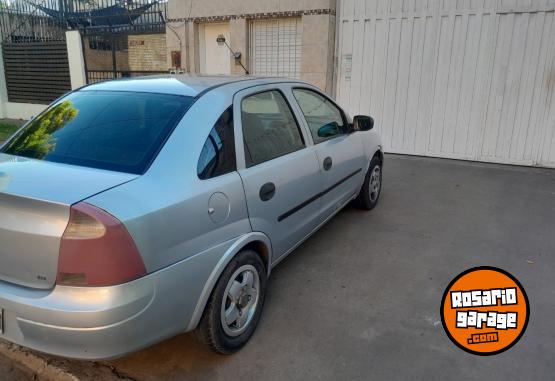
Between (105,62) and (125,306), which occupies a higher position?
(105,62)

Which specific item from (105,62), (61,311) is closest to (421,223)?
(61,311)

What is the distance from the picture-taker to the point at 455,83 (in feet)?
24.8

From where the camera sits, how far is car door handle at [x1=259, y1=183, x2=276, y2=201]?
9.20ft

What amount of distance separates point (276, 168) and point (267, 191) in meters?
0.22

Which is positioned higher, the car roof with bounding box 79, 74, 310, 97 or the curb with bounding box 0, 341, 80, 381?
the car roof with bounding box 79, 74, 310, 97

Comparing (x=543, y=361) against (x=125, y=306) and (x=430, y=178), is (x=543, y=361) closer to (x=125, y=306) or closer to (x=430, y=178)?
(x=125, y=306)

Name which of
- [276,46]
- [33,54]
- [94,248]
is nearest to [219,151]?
[94,248]

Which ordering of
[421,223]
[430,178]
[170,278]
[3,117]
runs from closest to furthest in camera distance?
[170,278], [421,223], [430,178], [3,117]

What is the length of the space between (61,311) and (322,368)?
1.46 m

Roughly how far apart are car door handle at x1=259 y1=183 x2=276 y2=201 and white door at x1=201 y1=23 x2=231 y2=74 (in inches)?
276

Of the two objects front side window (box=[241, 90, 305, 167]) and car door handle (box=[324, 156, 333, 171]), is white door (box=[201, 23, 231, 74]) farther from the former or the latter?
front side window (box=[241, 90, 305, 167])

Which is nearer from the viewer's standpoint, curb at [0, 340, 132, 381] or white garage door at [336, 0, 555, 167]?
curb at [0, 340, 132, 381]

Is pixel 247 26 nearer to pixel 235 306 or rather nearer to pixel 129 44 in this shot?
A: pixel 129 44

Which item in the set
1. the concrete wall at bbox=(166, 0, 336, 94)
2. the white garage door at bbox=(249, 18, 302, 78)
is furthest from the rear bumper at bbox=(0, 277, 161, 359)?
the white garage door at bbox=(249, 18, 302, 78)
